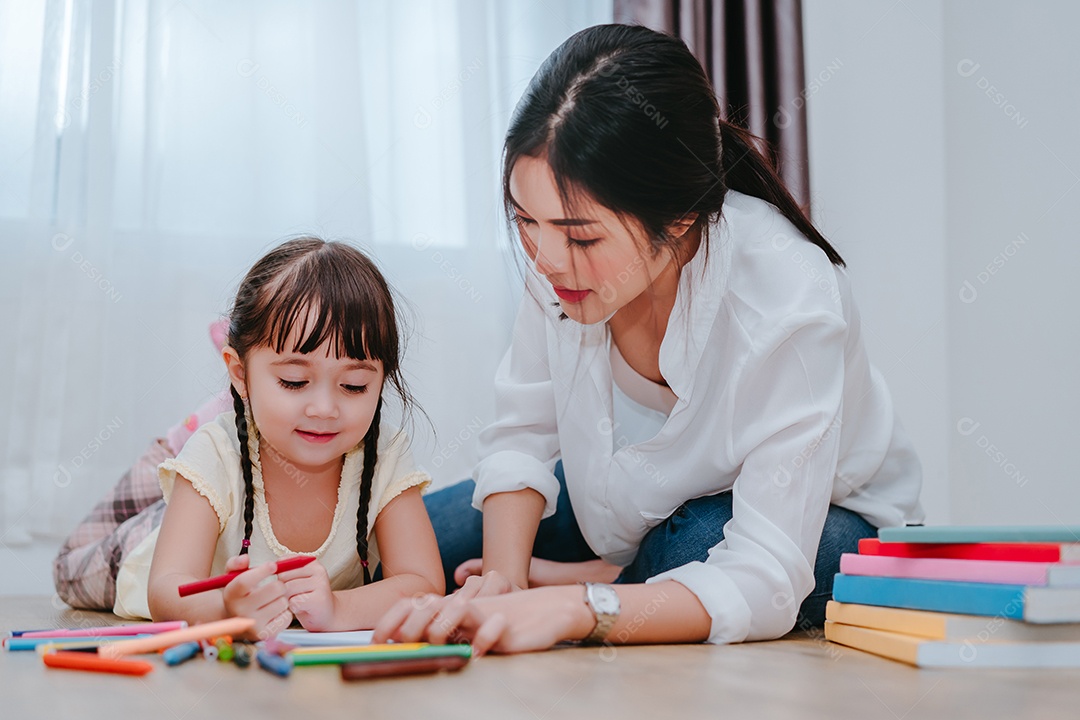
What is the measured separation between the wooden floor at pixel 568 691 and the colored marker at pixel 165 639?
0.02 meters

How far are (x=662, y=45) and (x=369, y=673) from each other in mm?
711

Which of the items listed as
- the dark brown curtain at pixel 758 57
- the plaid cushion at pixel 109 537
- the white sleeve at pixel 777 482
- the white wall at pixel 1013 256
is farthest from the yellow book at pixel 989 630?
the dark brown curtain at pixel 758 57

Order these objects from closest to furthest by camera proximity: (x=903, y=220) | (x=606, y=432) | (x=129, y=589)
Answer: (x=606, y=432)
(x=129, y=589)
(x=903, y=220)

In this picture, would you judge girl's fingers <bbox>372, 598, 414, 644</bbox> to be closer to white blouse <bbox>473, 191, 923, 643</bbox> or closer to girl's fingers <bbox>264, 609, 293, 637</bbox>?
girl's fingers <bbox>264, 609, 293, 637</bbox>

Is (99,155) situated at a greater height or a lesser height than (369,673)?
greater

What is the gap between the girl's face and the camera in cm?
110

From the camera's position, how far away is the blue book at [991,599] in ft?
2.47

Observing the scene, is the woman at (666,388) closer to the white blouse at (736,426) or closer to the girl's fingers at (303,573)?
the white blouse at (736,426)

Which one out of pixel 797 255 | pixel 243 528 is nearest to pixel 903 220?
pixel 797 255

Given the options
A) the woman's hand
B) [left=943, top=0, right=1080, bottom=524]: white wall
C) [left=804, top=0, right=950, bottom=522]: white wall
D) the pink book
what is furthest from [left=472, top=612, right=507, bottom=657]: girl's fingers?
[left=804, top=0, right=950, bottom=522]: white wall

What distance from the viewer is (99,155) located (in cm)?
193

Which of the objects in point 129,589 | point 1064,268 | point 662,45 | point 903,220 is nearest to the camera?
point 662,45

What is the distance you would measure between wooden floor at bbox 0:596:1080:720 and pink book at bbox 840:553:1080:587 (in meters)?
0.07

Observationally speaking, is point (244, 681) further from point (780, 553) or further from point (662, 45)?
point (662, 45)
